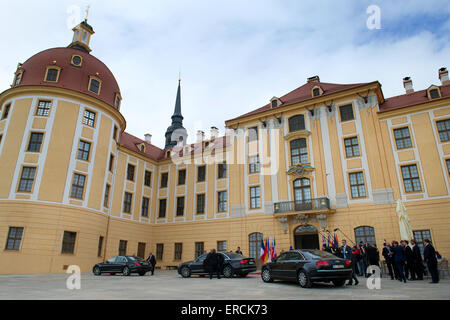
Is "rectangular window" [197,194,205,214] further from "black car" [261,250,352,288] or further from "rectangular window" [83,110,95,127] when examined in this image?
"black car" [261,250,352,288]

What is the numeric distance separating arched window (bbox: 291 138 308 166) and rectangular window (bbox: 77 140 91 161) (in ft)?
58.6

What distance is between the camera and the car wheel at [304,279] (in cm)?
1070

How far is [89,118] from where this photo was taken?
26.8 meters

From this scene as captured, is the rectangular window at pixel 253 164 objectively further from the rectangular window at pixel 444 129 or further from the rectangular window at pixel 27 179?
the rectangular window at pixel 27 179

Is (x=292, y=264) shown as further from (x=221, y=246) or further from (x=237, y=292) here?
(x=221, y=246)

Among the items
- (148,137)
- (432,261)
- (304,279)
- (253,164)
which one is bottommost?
(304,279)

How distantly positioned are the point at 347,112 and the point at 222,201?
14183mm

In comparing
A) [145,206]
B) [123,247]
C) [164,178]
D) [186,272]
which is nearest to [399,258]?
[186,272]

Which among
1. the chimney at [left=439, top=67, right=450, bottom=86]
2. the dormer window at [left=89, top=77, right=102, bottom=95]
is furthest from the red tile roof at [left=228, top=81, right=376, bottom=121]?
the dormer window at [left=89, top=77, right=102, bottom=95]

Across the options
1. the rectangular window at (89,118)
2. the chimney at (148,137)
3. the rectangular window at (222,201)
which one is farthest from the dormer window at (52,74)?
the rectangular window at (222,201)

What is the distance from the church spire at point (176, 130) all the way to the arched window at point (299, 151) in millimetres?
28137

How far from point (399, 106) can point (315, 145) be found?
279 inches
